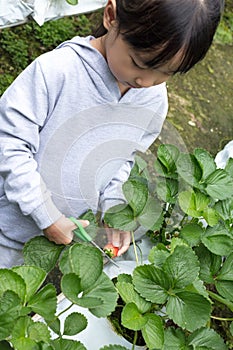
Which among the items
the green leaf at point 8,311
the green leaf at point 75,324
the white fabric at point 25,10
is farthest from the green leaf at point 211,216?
the white fabric at point 25,10

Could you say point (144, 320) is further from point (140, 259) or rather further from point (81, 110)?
point (81, 110)

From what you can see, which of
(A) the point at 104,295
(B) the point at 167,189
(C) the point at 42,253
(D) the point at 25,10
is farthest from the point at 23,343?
(D) the point at 25,10

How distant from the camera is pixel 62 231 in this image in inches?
40.9

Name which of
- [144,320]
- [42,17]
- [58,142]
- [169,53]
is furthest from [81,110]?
[42,17]

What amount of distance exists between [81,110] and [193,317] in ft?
1.38

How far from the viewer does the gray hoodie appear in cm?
104

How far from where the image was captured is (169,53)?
0.98 m

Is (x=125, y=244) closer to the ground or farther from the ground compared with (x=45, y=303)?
closer to the ground

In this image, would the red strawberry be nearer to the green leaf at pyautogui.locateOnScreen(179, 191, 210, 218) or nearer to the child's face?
the green leaf at pyautogui.locateOnScreen(179, 191, 210, 218)

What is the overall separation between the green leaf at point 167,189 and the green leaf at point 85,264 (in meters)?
0.29

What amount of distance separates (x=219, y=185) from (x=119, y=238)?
214 millimetres

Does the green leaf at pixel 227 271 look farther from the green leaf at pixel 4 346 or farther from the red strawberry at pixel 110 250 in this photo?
the green leaf at pixel 4 346

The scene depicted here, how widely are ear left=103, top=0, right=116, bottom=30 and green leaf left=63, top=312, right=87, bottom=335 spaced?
507 mm

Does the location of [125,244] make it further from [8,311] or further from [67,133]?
[8,311]
